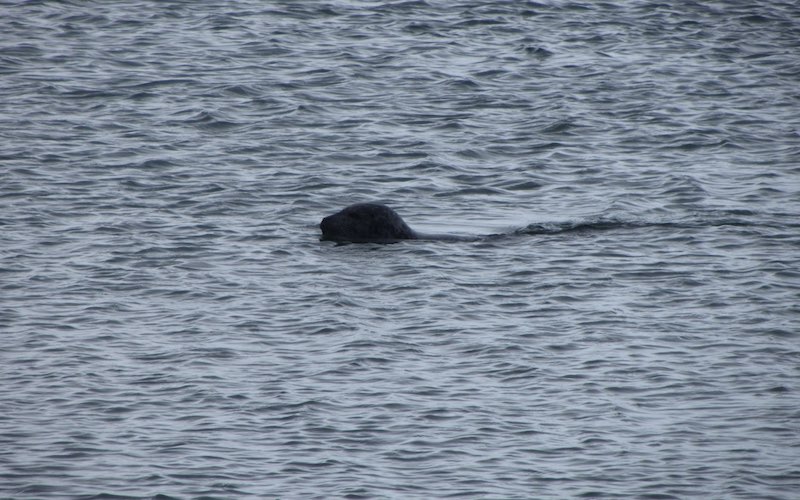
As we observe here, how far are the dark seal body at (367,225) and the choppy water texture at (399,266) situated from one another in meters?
0.28

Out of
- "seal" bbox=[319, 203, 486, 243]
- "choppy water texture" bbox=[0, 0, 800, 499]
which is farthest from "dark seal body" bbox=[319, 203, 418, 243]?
"choppy water texture" bbox=[0, 0, 800, 499]

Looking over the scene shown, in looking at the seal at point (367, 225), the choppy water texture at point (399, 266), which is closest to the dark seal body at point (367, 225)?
the seal at point (367, 225)

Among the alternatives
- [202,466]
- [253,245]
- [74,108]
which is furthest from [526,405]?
[74,108]

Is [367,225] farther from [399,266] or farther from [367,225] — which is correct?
[399,266]

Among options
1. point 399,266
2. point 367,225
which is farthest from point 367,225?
point 399,266

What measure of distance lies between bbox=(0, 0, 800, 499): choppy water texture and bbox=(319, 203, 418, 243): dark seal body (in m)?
0.28

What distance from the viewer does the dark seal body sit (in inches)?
658

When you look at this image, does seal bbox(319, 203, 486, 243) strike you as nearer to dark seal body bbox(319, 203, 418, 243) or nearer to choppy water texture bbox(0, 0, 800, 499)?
dark seal body bbox(319, 203, 418, 243)

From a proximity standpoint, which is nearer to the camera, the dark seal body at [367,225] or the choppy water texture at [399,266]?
the choppy water texture at [399,266]

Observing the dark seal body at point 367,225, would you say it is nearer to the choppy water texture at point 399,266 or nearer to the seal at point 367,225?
the seal at point 367,225

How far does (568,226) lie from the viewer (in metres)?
17.5

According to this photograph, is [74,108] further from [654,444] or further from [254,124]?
[654,444]

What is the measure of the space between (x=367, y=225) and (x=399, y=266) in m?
1.11

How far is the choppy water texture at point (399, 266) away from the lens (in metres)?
10.9
